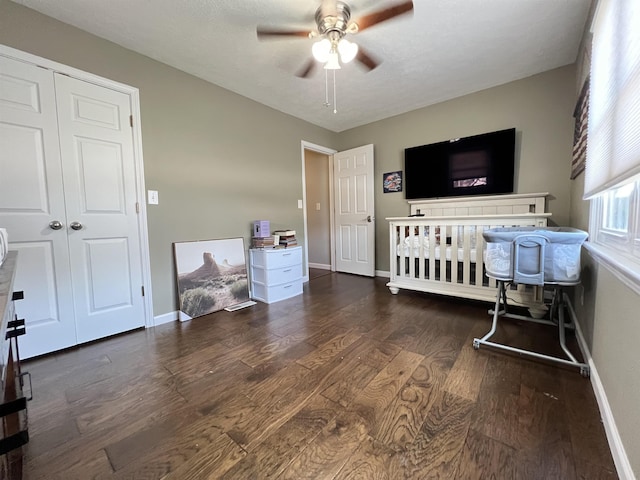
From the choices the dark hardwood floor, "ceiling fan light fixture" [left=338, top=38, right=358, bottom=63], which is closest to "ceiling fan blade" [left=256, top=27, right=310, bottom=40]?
"ceiling fan light fixture" [left=338, top=38, right=358, bottom=63]

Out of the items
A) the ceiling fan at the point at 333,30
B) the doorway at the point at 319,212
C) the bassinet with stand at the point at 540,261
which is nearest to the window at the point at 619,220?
the bassinet with stand at the point at 540,261

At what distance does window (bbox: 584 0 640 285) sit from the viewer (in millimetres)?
976

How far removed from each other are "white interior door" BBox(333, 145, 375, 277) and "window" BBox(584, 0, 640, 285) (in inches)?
100

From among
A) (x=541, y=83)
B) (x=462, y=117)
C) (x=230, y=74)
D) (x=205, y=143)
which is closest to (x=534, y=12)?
(x=541, y=83)

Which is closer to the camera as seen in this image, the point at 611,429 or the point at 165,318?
→ the point at 611,429

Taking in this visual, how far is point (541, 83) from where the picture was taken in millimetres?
2713

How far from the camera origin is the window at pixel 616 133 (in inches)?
38.4

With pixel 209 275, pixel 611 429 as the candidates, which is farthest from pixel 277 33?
pixel 611 429

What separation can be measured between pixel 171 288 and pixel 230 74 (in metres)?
2.20

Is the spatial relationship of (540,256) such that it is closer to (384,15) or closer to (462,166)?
(384,15)

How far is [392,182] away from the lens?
3.87 metres

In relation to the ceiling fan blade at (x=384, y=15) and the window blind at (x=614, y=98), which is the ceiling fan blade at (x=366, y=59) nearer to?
the ceiling fan blade at (x=384, y=15)

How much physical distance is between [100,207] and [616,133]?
3.22 m

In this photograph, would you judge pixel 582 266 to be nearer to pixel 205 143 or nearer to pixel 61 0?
pixel 205 143
